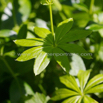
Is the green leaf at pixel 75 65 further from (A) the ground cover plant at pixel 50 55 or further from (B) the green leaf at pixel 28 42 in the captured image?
(B) the green leaf at pixel 28 42

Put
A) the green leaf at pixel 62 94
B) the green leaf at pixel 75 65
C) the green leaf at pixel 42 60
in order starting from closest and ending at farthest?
the green leaf at pixel 42 60, the green leaf at pixel 62 94, the green leaf at pixel 75 65

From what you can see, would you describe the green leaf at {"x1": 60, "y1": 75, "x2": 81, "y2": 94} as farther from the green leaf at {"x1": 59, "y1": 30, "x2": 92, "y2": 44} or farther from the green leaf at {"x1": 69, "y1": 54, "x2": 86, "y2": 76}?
the green leaf at {"x1": 59, "y1": 30, "x2": 92, "y2": 44}

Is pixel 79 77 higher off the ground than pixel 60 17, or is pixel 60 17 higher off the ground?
pixel 60 17

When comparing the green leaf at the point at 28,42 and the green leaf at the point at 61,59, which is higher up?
the green leaf at the point at 28,42

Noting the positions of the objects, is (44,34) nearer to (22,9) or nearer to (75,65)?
(75,65)

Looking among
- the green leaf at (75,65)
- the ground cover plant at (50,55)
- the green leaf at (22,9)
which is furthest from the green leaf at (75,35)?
the green leaf at (22,9)

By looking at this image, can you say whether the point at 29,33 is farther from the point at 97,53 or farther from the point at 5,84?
the point at 97,53

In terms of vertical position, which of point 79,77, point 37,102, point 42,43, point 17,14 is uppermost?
point 17,14

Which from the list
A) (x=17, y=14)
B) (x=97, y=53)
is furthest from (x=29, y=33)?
(x=97, y=53)
